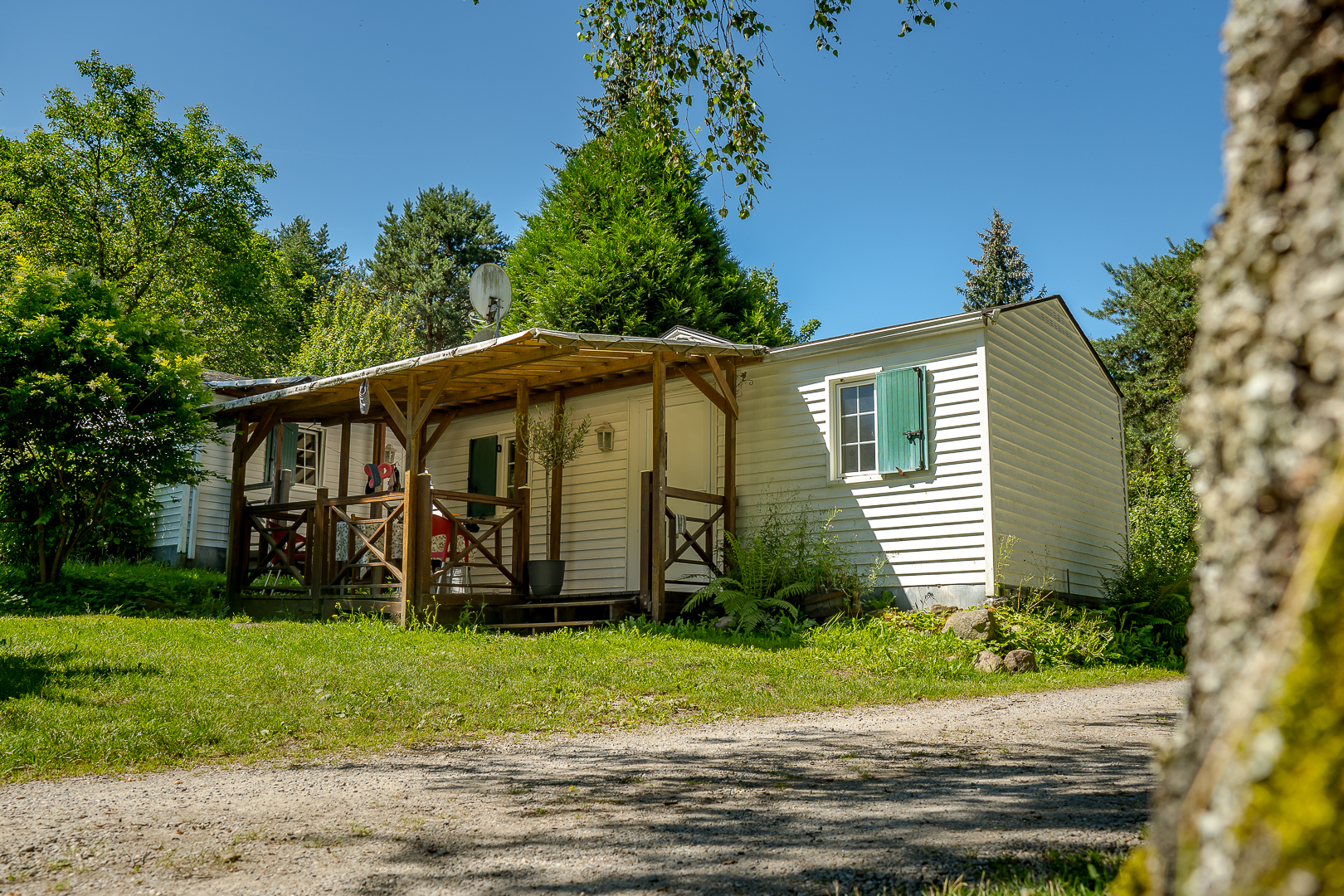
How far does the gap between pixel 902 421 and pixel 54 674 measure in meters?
8.13

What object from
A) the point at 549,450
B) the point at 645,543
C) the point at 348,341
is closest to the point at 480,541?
the point at 549,450

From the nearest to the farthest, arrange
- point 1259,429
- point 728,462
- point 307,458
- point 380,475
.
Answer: point 1259,429 < point 728,462 < point 380,475 < point 307,458

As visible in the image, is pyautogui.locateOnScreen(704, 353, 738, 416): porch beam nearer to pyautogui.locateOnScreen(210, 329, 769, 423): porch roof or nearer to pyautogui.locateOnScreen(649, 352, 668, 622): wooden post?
pyautogui.locateOnScreen(210, 329, 769, 423): porch roof

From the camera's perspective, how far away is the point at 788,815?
3869mm

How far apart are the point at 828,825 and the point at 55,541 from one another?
10920 mm

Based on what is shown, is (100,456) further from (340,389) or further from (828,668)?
(828,668)

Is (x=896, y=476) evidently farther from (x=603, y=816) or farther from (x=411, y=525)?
(x=603, y=816)

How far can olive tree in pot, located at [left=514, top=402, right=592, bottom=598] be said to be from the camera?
11.5 m

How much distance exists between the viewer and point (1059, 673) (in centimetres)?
898

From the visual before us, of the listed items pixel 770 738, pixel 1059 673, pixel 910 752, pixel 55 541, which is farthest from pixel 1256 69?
pixel 55 541

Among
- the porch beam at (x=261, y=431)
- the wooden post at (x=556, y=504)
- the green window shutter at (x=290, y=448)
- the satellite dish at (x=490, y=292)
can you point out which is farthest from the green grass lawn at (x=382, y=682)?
the green window shutter at (x=290, y=448)

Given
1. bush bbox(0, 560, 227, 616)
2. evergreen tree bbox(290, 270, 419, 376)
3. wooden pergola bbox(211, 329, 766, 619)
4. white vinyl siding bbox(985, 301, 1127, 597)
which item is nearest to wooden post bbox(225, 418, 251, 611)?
wooden pergola bbox(211, 329, 766, 619)

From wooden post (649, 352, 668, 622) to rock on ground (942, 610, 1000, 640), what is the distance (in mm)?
2896

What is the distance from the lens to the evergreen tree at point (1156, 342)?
23.6 meters
